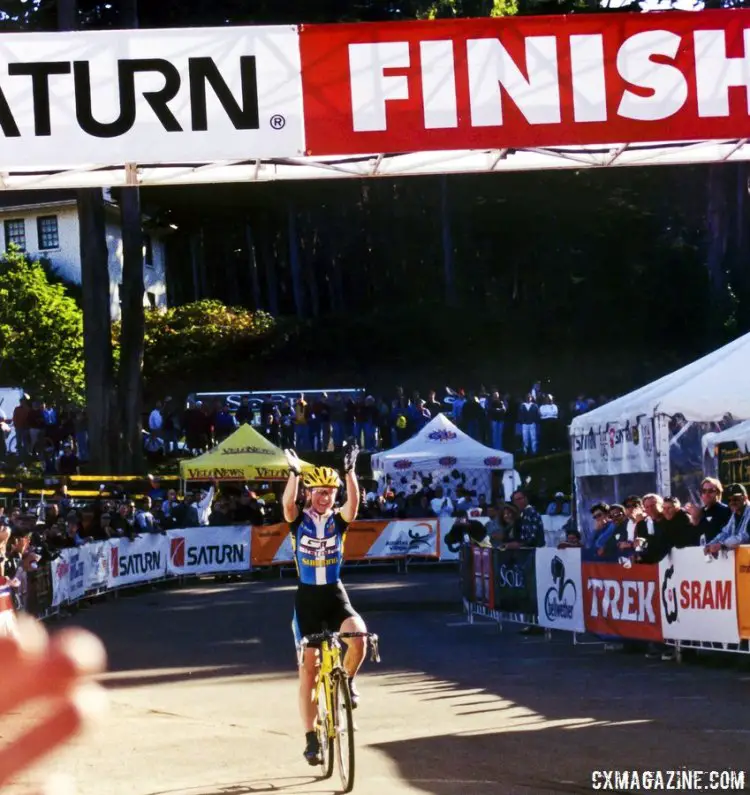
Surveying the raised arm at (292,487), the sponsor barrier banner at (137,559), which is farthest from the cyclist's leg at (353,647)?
the sponsor barrier banner at (137,559)

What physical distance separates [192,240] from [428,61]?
58.5 m

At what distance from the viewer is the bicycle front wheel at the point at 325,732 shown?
8273 mm

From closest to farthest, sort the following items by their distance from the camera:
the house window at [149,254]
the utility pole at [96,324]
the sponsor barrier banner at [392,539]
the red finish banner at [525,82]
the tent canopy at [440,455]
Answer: the red finish banner at [525,82] → the sponsor barrier banner at [392,539] → the tent canopy at [440,455] → the utility pole at [96,324] → the house window at [149,254]

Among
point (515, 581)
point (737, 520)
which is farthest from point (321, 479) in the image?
point (515, 581)

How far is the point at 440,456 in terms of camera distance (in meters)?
33.4

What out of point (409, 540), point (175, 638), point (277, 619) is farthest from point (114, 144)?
point (409, 540)

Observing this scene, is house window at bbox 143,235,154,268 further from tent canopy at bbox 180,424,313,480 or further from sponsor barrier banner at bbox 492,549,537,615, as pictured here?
sponsor barrier banner at bbox 492,549,537,615

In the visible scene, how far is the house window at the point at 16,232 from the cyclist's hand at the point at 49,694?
6905cm

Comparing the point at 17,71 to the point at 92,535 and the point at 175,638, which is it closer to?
the point at 175,638

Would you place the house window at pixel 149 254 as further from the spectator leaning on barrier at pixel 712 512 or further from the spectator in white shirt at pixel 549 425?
the spectator leaning on barrier at pixel 712 512

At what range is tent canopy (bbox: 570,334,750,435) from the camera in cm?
1938

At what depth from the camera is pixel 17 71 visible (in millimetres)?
11438

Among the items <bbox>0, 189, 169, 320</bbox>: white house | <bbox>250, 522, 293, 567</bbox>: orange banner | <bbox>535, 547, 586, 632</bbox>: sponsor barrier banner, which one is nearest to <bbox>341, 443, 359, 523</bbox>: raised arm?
<bbox>535, 547, 586, 632</bbox>: sponsor barrier banner

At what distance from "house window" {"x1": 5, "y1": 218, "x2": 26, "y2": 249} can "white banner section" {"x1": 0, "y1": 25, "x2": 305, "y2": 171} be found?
200 feet
